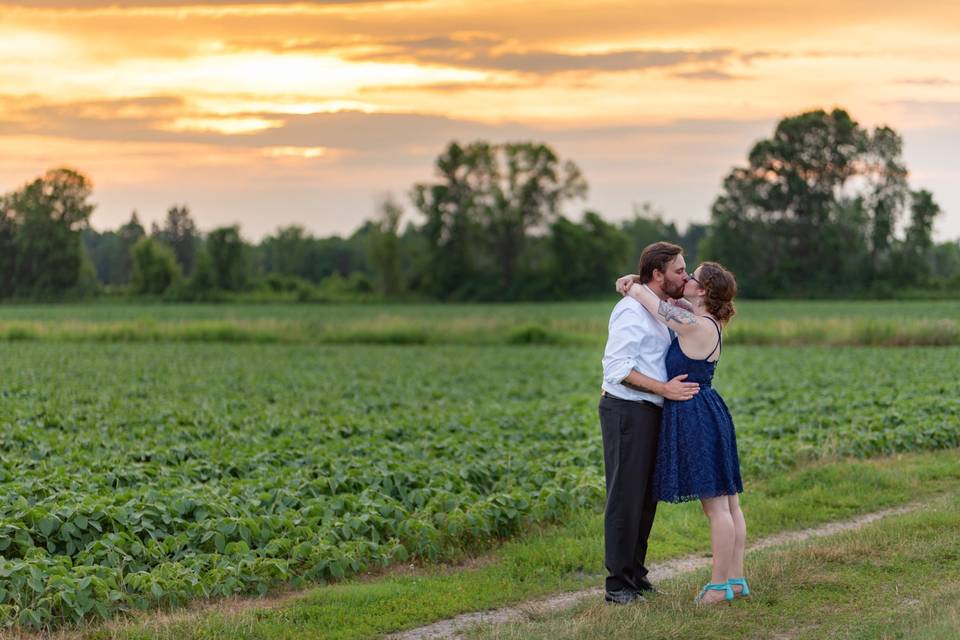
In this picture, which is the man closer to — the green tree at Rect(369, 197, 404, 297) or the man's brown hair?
the man's brown hair

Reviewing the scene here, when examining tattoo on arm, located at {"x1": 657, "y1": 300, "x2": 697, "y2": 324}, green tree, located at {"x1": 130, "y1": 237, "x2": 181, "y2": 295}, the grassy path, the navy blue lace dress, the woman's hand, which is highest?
green tree, located at {"x1": 130, "y1": 237, "x2": 181, "y2": 295}

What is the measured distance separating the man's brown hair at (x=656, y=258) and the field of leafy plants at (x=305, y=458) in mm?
3623

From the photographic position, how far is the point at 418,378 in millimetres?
28609

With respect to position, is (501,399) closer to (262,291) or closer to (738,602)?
(738,602)

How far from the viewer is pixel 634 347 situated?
7.73 metres

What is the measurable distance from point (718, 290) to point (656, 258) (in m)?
0.49

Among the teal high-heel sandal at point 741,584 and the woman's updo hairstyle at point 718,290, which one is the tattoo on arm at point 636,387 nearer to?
the woman's updo hairstyle at point 718,290

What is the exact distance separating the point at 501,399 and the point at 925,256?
75.7 m

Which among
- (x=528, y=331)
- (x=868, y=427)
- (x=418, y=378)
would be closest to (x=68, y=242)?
(x=528, y=331)

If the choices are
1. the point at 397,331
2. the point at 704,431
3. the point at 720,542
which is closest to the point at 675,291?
the point at 704,431

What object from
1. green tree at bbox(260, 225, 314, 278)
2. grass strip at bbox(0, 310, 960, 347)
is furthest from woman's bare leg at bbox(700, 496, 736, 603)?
green tree at bbox(260, 225, 314, 278)

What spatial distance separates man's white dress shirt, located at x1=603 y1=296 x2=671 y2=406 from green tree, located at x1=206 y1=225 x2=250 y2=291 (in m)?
109

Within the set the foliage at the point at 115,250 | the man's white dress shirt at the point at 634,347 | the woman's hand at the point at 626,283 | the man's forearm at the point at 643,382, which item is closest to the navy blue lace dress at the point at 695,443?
the man's white dress shirt at the point at 634,347

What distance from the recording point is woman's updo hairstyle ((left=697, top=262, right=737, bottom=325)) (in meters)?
7.70
